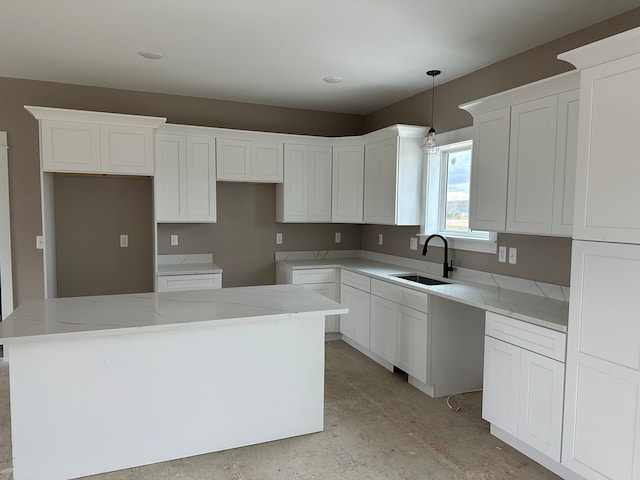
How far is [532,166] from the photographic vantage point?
276 centimetres

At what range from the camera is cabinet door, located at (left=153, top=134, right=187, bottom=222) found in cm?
416

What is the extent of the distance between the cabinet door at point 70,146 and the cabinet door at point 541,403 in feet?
12.0

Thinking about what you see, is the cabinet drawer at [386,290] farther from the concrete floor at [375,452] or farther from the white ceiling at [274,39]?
the white ceiling at [274,39]

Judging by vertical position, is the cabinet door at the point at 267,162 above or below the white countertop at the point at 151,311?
above

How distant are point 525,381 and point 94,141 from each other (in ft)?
12.4

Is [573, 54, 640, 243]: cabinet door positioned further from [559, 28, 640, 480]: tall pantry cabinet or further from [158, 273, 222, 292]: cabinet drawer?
[158, 273, 222, 292]: cabinet drawer

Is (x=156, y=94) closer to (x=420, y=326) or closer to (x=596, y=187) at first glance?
(x=420, y=326)

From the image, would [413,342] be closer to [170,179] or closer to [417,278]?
[417,278]

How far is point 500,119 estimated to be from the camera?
2.97 meters

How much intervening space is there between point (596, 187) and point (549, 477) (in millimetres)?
1607

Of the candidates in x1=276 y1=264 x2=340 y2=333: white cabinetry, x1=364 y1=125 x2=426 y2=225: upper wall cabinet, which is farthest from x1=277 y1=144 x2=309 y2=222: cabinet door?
x1=364 y1=125 x2=426 y2=225: upper wall cabinet

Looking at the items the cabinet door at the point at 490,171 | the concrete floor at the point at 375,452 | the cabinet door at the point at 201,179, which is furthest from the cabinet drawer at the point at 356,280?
the cabinet door at the point at 201,179

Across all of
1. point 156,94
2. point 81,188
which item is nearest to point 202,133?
point 156,94

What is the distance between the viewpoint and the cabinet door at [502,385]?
2.57 m
